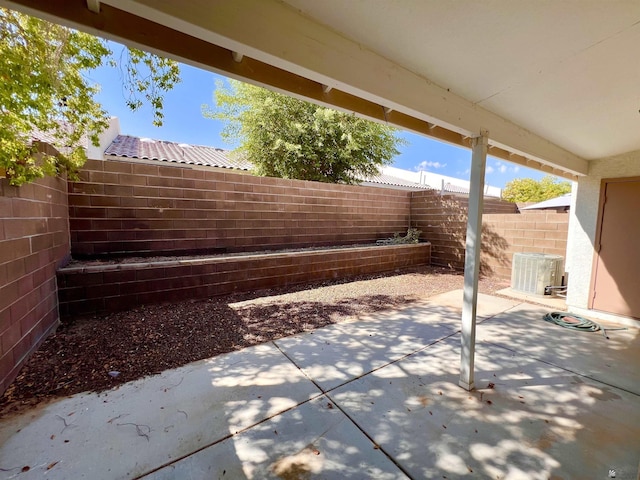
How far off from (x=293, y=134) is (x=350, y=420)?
7.88 meters

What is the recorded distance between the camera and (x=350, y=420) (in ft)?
6.78

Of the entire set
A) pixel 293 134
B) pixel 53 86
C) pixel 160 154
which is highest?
pixel 293 134

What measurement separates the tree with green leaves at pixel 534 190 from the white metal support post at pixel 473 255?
23321 mm

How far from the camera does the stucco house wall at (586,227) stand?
397 centimetres

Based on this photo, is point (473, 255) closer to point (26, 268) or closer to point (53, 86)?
point (26, 268)

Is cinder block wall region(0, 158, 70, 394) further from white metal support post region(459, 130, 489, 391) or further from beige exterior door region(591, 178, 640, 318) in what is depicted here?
beige exterior door region(591, 178, 640, 318)

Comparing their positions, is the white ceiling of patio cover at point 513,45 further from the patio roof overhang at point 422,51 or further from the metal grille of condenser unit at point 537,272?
the metal grille of condenser unit at point 537,272

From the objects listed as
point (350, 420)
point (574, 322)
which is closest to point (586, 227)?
point (574, 322)

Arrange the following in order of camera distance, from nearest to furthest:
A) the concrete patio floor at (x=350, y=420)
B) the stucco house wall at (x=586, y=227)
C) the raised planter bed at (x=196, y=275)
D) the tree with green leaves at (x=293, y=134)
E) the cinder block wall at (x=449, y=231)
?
1. the concrete patio floor at (x=350, y=420)
2. the raised planter bed at (x=196, y=275)
3. the stucco house wall at (x=586, y=227)
4. the cinder block wall at (x=449, y=231)
5. the tree with green leaves at (x=293, y=134)

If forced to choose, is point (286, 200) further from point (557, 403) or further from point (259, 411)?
point (557, 403)

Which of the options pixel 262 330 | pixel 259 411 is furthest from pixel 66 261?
pixel 259 411

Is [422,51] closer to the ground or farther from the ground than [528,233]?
farther from the ground

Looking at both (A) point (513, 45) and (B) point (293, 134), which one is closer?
(A) point (513, 45)

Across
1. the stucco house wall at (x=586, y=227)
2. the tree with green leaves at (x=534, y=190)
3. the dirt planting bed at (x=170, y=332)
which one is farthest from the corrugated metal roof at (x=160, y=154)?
the tree with green leaves at (x=534, y=190)
